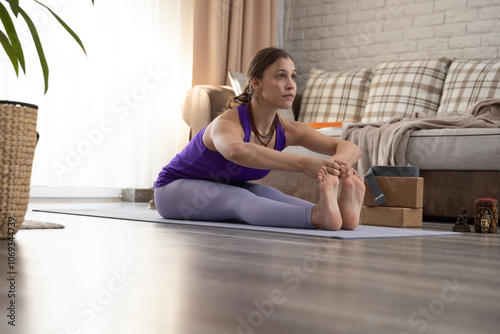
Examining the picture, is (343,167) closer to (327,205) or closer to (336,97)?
(327,205)

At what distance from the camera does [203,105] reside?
12.1ft

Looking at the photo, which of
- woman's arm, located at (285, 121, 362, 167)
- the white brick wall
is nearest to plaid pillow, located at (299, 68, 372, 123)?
the white brick wall

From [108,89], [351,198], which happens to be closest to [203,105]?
→ [108,89]

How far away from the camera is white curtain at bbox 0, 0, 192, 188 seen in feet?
11.7

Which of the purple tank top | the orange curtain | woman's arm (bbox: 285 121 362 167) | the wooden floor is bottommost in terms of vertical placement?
the wooden floor

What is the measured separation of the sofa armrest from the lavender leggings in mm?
1343

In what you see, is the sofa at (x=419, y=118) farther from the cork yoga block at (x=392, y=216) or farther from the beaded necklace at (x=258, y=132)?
the beaded necklace at (x=258, y=132)

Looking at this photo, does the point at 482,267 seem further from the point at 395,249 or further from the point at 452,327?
the point at 452,327

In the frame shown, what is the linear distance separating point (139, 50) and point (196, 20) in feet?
1.60

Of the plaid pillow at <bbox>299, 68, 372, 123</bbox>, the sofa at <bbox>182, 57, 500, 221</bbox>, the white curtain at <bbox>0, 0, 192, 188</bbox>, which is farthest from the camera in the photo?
the plaid pillow at <bbox>299, 68, 372, 123</bbox>

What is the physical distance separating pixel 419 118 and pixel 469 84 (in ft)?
2.42

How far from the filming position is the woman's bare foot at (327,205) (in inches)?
74.5

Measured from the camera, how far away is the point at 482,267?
4.02 ft

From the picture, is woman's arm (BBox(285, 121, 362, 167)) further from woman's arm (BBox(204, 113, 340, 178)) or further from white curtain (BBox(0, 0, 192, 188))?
white curtain (BBox(0, 0, 192, 188))
